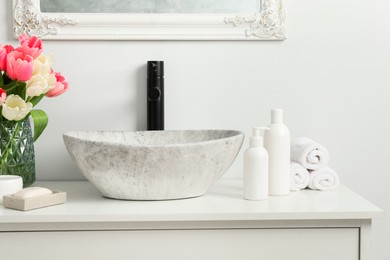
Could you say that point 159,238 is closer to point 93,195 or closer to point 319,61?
point 93,195

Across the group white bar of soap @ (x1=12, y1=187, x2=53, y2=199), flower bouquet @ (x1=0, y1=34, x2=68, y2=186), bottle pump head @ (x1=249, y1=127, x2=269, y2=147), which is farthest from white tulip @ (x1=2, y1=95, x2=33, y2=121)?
bottle pump head @ (x1=249, y1=127, x2=269, y2=147)

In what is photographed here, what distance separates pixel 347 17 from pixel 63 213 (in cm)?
93

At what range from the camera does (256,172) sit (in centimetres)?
131

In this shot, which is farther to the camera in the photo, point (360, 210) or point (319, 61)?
point (319, 61)

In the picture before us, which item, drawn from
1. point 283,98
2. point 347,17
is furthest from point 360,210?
point 347,17

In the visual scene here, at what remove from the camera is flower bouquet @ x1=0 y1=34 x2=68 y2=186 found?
1.33 m

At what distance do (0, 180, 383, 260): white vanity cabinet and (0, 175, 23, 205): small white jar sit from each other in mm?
65

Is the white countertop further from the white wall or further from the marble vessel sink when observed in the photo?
the white wall

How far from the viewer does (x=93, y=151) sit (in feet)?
4.12

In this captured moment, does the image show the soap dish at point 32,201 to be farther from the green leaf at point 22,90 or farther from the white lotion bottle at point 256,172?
the white lotion bottle at point 256,172

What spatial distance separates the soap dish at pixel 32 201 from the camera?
121cm

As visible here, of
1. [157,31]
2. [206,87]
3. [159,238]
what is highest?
[157,31]

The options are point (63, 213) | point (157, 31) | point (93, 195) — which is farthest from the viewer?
point (157, 31)

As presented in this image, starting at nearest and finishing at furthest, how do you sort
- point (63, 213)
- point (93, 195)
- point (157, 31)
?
point (63, 213), point (93, 195), point (157, 31)
